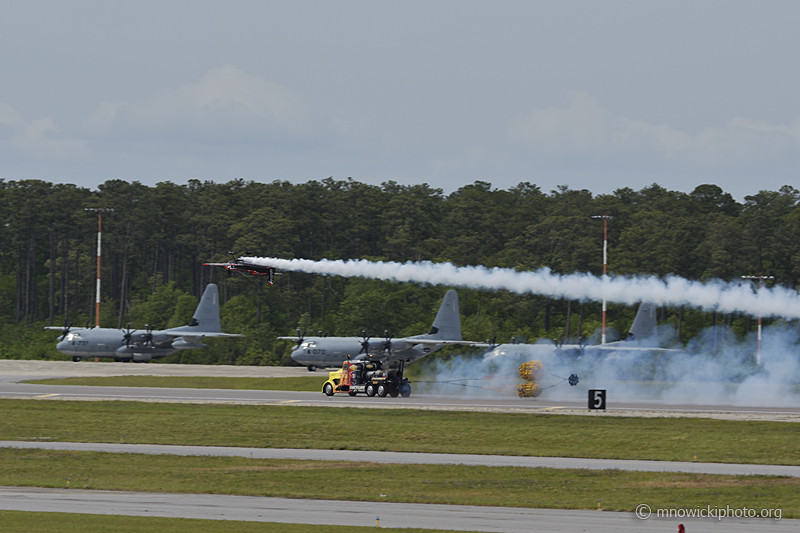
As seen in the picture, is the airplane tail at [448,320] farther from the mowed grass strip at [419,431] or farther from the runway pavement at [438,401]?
the mowed grass strip at [419,431]

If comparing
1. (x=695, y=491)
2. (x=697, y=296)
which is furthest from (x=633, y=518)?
(x=697, y=296)

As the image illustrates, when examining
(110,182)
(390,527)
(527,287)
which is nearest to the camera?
(390,527)

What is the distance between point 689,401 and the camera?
57.2 m

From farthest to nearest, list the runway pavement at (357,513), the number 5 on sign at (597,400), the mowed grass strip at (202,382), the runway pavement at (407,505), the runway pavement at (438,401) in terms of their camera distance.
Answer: the mowed grass strip at (202,382) → the number 5 on sign at (597,400) → the runway pavement at (438,401) → the runway pavement at (407,505) → the runway pavement at (357,513)

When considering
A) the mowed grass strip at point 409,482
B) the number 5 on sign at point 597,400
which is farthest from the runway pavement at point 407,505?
the mowed grass strip at point 409,482

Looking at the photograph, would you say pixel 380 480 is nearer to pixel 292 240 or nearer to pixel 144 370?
pixel 144 370

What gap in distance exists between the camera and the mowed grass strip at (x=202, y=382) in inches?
2763

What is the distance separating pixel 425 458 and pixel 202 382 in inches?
1715

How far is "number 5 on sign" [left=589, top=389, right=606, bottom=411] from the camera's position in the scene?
49375 millimetres

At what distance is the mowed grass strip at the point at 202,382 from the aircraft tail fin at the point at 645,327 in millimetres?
26239

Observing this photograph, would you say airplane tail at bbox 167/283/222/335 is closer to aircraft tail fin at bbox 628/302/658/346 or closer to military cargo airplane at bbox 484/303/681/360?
military cargo airplane at bbox 484/303/681/360

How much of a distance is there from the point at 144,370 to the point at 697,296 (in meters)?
49.4

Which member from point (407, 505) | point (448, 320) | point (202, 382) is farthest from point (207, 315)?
point (407, 505)

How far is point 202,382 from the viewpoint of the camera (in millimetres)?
74312
